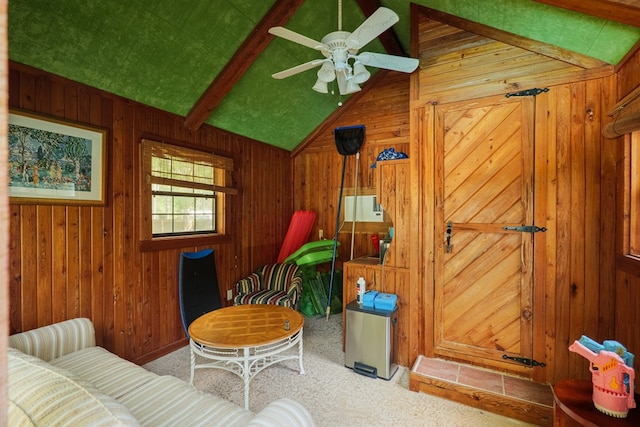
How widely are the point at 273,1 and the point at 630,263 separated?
11.7ft

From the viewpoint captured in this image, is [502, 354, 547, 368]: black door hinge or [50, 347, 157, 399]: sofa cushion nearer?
[50, 347, 157, 399]: sofa cushion

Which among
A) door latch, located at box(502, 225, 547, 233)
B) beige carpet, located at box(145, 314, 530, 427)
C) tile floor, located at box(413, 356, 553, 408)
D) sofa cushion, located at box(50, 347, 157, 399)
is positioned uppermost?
door latch, located at box(502, 225, 547, 233)

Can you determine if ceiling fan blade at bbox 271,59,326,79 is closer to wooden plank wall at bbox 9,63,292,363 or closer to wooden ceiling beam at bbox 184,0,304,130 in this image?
wooden ceiling beam at bbox 184,0,304,130

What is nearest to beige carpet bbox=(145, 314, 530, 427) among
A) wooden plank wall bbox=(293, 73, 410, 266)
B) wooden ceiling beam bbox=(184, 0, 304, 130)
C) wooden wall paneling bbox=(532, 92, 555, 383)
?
wooden wall paneling bbox=(532, 92, 555, 383)

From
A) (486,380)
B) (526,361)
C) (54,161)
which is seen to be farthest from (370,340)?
(54,161)

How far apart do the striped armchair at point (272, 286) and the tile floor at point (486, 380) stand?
1685 mm

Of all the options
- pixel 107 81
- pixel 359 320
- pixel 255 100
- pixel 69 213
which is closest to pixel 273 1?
pixel 255 100

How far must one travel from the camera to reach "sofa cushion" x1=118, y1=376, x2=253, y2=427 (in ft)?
4.81

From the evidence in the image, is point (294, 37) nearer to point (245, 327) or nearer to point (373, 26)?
point (373, 26)

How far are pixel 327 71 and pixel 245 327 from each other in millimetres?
2173

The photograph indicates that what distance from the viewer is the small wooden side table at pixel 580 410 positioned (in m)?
1.39

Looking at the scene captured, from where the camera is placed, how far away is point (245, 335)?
230 centimetres

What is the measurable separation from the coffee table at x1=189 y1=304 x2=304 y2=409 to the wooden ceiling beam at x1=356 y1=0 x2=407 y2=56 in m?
3.49

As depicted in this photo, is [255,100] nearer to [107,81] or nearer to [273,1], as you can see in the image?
[273,1]
